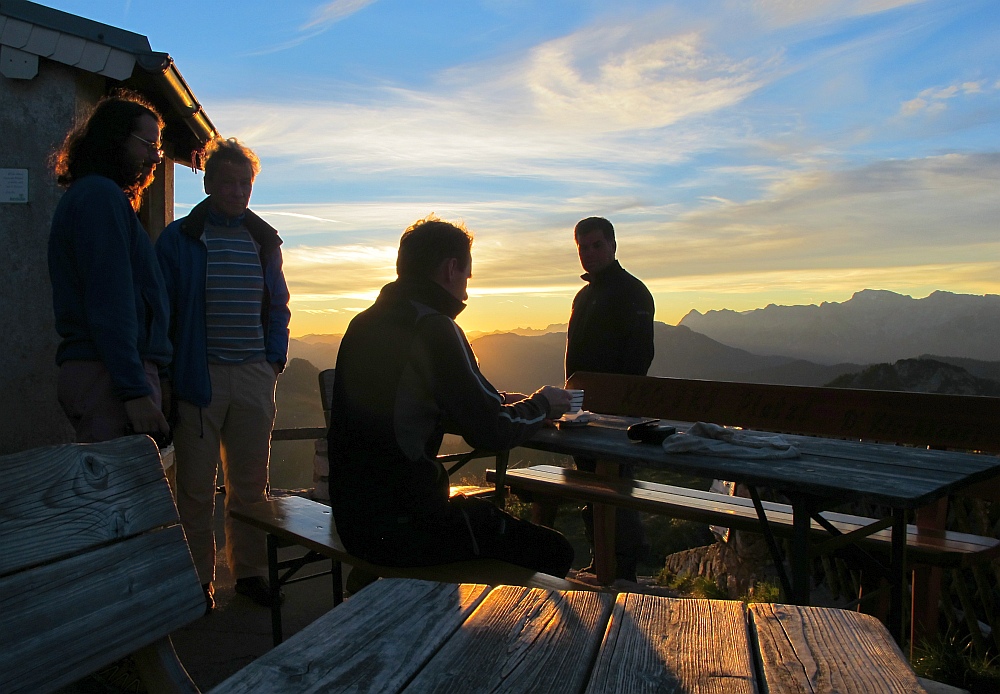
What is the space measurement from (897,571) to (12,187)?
198 inches

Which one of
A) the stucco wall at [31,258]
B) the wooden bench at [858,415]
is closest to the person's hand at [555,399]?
the wooden bench at [858,415]

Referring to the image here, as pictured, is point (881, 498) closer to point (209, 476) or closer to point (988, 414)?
point (988, 414)

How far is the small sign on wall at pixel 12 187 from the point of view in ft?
15.7

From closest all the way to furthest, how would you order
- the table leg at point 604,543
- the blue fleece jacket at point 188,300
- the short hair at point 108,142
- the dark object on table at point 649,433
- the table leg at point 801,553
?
the table leg at point 801,553 < the short hair at point 108,142 < the dark object on table at point 649,433 < the blue fleece jacket at point 188,300 < the table leg at point 604,543

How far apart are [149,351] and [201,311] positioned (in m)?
0.76

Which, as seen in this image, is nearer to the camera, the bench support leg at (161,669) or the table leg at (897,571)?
the bench support leg at (161,669)

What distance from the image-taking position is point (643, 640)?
1219 mm

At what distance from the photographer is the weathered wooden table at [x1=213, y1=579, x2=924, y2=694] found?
3.53 feet

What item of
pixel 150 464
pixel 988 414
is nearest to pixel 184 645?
pixel 150 464

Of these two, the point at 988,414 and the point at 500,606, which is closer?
the point at 500,606

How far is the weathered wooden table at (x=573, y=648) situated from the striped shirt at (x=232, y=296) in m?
2.73

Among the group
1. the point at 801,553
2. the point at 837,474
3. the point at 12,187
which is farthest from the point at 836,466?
the point at 12,187

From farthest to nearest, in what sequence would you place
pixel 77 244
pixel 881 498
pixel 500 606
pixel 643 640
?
pixel 77 244, pixel 881 498, pixel 500 606, pixel 643 640

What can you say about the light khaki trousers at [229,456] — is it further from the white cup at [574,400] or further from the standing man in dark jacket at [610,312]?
the standing man in dark jacket at [610,312]
